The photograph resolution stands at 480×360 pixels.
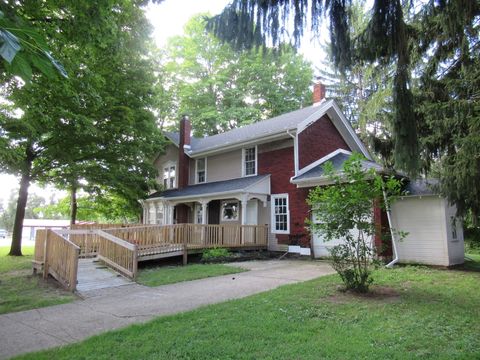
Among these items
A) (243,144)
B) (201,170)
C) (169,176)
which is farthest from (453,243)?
(169,176)

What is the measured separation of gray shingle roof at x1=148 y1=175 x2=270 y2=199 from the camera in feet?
55.8

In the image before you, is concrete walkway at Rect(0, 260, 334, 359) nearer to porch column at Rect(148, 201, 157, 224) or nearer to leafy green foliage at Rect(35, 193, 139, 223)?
leafy green foliage at Rect(35, 193, 139, 223)

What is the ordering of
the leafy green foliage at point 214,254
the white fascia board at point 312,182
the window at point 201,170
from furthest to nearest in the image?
1. the window at point 201,170
2. the white fascia board at point 312,182
3. the leafy green foliage at point 214,254

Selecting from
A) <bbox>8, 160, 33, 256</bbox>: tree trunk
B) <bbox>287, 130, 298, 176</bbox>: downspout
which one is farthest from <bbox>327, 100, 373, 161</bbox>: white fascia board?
<bbox>8, 160, 33, 256</bbox>: tree trunk

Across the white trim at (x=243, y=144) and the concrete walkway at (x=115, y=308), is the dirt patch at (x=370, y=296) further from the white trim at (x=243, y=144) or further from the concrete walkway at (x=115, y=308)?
the white trim at (x=243, y=144)

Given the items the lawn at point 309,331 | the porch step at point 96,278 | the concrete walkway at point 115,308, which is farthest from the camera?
the porch step at point 96,278

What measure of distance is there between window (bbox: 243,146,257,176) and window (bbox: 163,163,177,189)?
252 inches

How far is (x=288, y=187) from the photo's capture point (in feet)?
54.5

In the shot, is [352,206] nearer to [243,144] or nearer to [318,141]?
[318,141]

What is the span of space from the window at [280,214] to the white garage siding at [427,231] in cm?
464

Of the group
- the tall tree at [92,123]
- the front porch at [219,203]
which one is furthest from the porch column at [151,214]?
the tall tree at [92,123]

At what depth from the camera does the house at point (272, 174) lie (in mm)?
16141

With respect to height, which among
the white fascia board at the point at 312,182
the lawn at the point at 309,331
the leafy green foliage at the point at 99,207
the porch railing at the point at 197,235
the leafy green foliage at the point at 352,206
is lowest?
the lawn at the point at 309,331

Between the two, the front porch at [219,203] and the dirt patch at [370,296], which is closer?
the dirt patch at [370,296]
